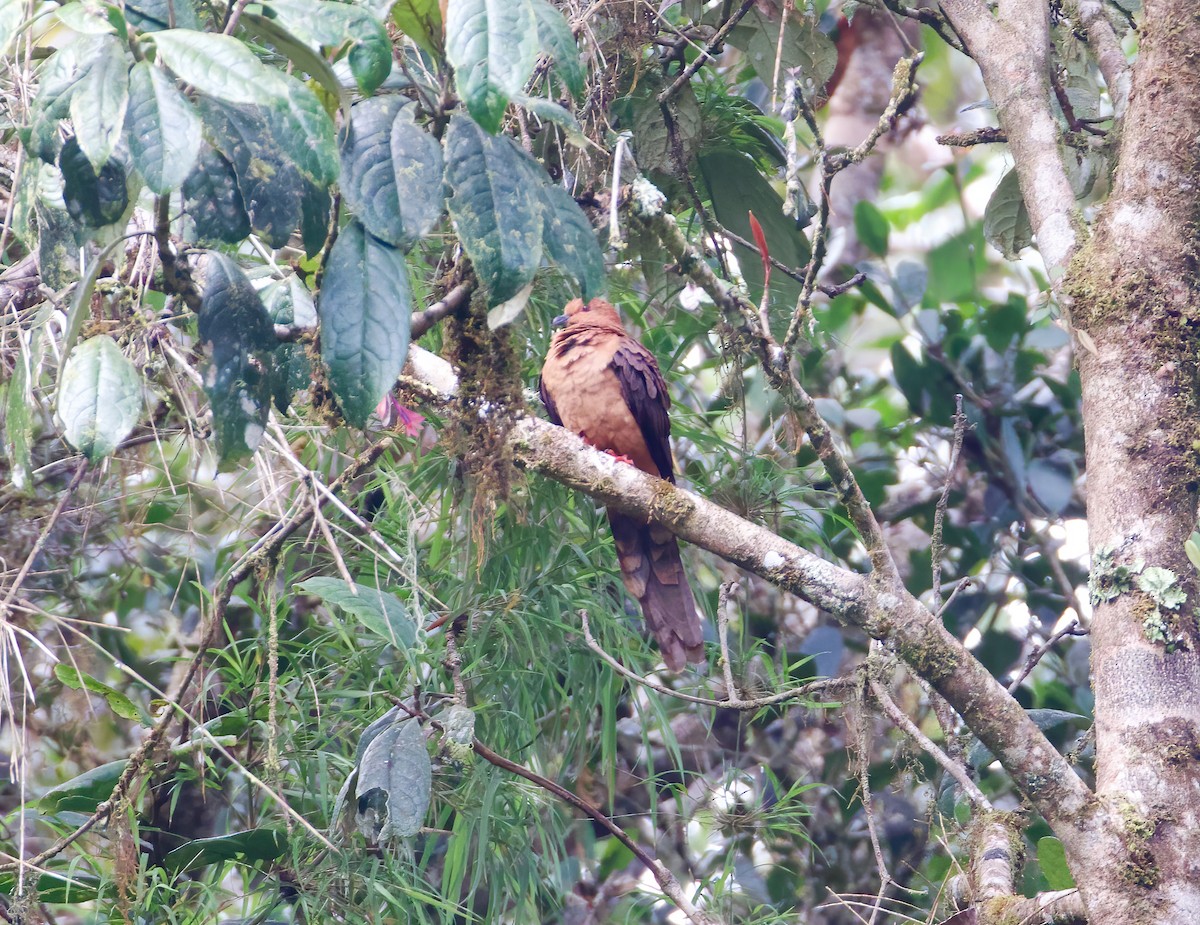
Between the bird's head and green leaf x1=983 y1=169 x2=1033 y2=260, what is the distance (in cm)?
102

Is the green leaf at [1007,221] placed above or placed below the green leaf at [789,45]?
below

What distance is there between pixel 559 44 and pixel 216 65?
0.44 metres

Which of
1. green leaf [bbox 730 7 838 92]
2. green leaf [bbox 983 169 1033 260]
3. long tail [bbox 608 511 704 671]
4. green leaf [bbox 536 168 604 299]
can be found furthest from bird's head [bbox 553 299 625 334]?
green leaf [bbox 536 168 604 299]

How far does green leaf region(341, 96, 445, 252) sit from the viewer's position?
4.36ft

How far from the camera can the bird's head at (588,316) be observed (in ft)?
9.80

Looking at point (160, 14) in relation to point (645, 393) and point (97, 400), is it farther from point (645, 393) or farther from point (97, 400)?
point (645, 393)

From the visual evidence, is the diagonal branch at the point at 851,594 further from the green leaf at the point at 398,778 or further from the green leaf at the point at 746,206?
the green leaf at the point at 746,206

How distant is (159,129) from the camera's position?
3.76 feet

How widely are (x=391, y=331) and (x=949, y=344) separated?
256 cm

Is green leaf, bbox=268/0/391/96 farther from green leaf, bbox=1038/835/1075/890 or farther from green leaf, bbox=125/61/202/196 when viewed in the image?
green leaf, bbox=1038/835/1075/890

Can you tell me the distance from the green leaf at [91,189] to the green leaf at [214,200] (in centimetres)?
10

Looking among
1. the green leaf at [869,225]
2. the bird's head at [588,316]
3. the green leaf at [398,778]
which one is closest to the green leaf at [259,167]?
the green leaf at [398,778]

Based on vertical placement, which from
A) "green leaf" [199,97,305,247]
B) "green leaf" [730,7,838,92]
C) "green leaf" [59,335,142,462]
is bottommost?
"green leaf" [59,335,142,462]

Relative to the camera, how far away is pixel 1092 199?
8.68ft
